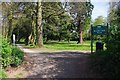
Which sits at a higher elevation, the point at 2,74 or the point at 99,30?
the point at 99,30

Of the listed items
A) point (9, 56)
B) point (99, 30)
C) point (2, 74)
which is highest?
point (99, 30)

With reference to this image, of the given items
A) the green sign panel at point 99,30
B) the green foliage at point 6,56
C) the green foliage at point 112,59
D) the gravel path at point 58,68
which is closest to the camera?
the green foliage at point 112,59

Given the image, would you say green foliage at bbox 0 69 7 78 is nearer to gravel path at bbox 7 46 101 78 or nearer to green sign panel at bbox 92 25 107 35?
gravel path at bbox 7 46 101 78

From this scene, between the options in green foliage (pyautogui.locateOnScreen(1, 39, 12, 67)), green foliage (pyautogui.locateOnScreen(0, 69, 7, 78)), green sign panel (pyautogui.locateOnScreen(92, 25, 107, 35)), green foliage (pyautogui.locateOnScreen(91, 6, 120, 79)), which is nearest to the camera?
green foliage (pyautogui.locateOnScreen(91, 6, 120, 79))

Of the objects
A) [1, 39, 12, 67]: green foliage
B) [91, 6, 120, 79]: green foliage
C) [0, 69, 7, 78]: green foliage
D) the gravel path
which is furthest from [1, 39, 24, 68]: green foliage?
[91, 6, 120, 79]: green foliage

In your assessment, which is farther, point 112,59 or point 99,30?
point 99,30

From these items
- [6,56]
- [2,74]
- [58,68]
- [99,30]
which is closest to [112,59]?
[58,68]

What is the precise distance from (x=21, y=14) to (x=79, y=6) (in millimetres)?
6718

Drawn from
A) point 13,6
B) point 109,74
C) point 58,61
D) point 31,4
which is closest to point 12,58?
point 58,61

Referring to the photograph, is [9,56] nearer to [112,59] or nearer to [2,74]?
[2,74]

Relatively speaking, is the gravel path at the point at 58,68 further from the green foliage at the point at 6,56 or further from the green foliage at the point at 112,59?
the green foliage at the point at 6,56

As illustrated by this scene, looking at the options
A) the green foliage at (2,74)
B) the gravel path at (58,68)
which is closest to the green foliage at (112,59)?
the gravel path at (58,68)

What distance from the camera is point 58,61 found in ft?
46.7

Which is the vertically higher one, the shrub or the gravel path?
the shrub
